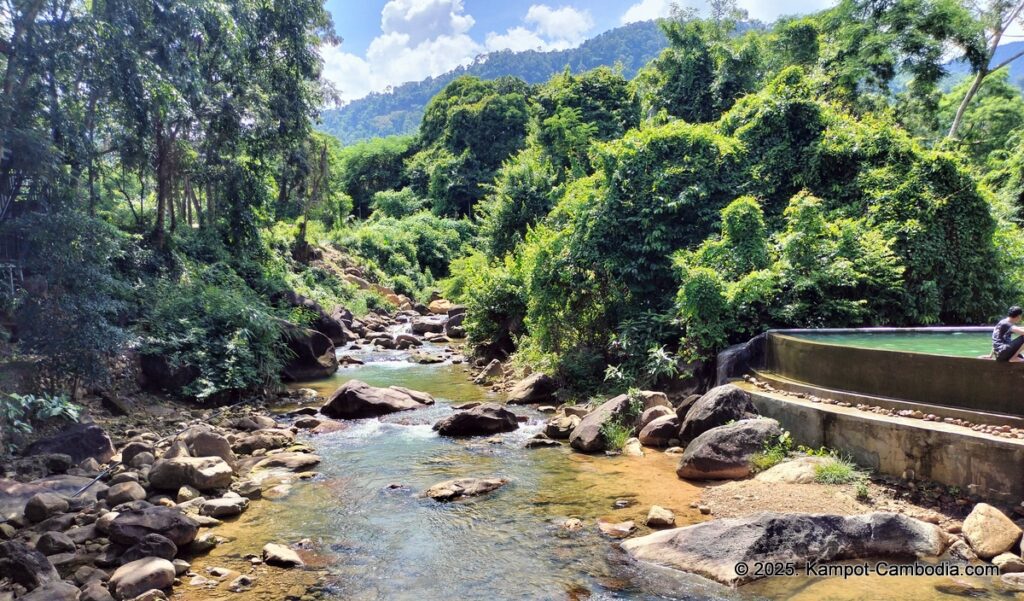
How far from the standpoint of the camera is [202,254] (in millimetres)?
21547

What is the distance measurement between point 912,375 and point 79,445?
12068 mm

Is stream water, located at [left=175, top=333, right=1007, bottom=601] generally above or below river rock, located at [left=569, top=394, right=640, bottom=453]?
below

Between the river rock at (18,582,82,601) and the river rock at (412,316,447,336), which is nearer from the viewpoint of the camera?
the river rock at (18,582,82,601)

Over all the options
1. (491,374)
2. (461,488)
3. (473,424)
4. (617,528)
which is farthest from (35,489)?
(491,374)

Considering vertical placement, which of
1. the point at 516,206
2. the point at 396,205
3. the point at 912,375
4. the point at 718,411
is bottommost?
the point at 718,411

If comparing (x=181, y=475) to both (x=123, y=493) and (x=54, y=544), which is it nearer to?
(x=123, y=493)

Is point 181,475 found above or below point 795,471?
above

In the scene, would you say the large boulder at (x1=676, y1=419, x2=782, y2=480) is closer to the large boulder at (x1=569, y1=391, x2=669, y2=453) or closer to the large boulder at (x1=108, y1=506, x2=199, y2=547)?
the large boulder at (x1=569, y1=391, x2=669, y2=453)

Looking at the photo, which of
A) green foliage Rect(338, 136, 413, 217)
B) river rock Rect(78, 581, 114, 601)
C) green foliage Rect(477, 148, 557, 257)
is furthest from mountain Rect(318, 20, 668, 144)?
river rock Rect(78, 581, 114, 601)

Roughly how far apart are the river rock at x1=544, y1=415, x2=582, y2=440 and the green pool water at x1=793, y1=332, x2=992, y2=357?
4.26 m

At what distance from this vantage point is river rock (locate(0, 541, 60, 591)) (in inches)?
230

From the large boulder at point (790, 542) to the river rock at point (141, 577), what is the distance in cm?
469

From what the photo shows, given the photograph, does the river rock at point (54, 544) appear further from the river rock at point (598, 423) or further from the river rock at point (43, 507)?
the river rock at point (598, 423)

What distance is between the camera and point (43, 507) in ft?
24.9
